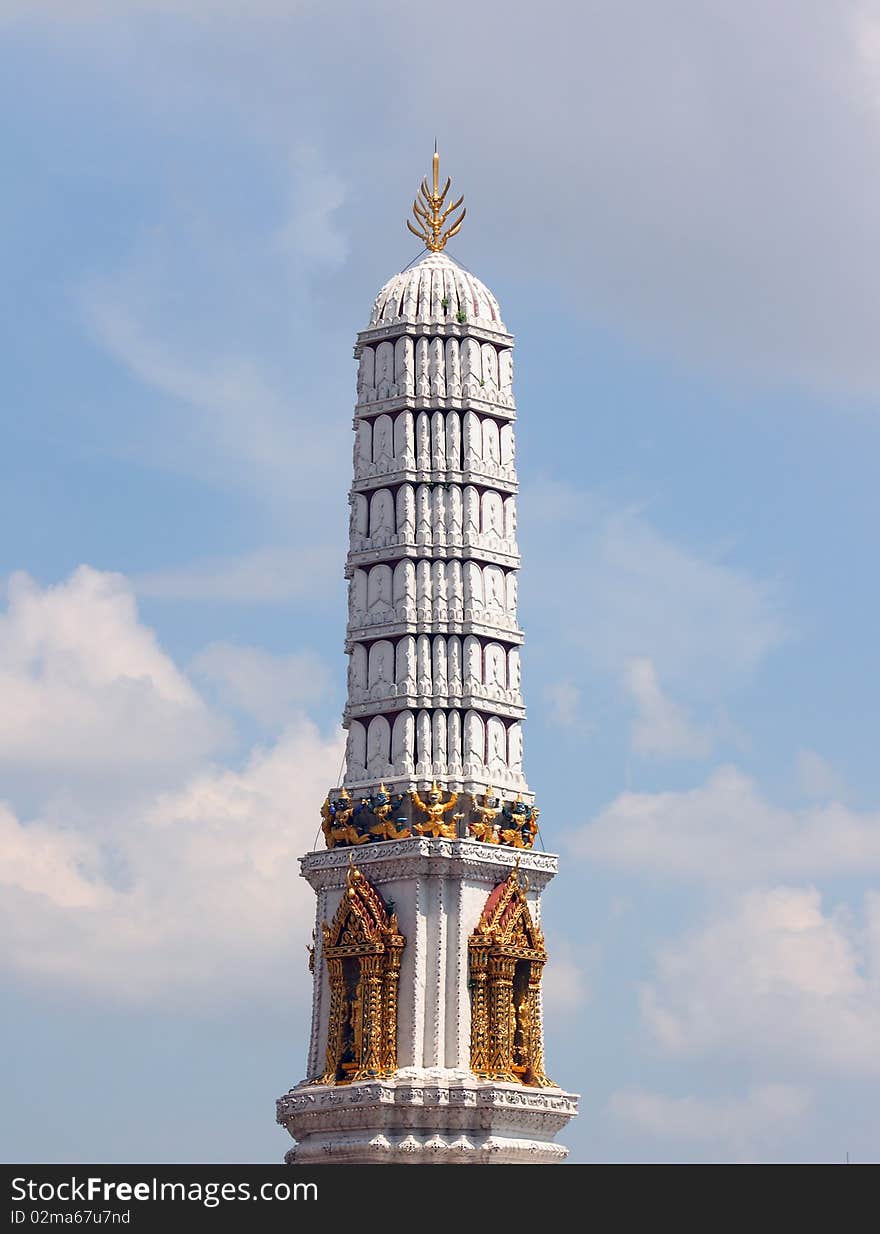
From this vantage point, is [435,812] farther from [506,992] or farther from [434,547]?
[434,547]

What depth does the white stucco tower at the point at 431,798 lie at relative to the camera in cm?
10275

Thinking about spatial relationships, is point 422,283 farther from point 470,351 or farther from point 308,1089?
point 308,1089

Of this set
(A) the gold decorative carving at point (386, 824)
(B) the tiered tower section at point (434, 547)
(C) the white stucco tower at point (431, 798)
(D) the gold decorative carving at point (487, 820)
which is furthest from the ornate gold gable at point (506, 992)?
(B) the tiered tower section at point (434, 547)

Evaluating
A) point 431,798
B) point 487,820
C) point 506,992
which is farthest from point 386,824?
point 506,992

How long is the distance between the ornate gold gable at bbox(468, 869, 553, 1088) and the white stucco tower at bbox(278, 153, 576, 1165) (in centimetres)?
8

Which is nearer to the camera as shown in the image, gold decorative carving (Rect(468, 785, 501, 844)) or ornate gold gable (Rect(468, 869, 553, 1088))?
ornate gold gable (Rect(468, 869, 553, 1088))

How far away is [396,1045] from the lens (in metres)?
Result: 103

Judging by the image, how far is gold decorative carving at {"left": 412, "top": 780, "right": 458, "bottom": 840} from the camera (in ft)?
344

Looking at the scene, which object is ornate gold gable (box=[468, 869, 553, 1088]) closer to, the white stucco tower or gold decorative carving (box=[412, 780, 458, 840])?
the white stucco tower

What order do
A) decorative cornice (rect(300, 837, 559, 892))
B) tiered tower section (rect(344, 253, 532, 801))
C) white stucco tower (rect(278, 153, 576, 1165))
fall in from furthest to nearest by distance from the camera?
tiered tower section (rect(344, 253, 532, 801)) → decorative cornice (rect(300, 837, 559, 892)) → white stucco tower (rect(278, 153, 576, 1165))

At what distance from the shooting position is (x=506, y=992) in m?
104

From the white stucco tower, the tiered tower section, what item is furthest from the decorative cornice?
the tiered tower section

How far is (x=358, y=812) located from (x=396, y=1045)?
8.68 meters
